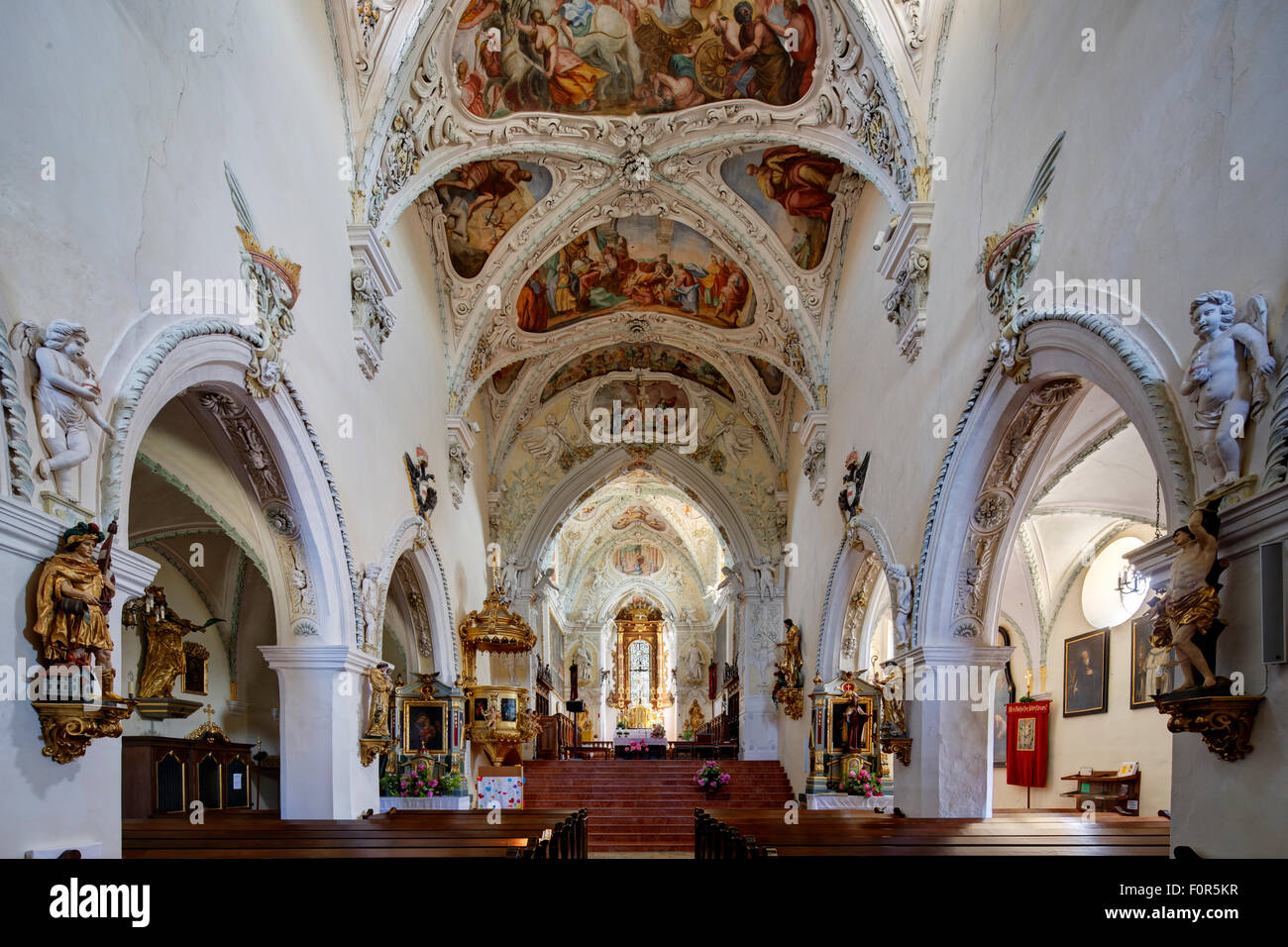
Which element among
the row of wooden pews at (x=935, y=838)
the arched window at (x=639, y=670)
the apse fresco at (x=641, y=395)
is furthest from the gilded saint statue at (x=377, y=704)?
the arched window at (x=639, y=670)

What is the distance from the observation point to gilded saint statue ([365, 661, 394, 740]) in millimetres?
10758

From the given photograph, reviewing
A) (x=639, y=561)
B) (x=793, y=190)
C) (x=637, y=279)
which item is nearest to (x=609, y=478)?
(x=637, y=279)

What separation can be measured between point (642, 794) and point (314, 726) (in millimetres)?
9201

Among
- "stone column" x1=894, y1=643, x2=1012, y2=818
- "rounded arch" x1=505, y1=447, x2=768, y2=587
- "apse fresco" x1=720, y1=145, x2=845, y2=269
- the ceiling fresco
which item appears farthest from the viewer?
"rounded arch" x1=505, y1=447, x2=768, y2=587

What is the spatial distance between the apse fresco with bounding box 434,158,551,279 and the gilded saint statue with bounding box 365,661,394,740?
6.64 metres

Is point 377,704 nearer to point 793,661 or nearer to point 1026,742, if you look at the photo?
point 793,661

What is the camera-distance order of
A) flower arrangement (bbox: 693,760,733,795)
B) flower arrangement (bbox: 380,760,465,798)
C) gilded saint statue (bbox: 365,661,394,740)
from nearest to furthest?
1. gilded saint statue (bbox: 365,661,394,740)
2. flower arrangement (bbox: 380,760,465,798)
3. flower arrangement (bbox: 693,760,733,795)

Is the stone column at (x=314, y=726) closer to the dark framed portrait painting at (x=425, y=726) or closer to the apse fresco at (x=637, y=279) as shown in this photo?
the dark framed portrait painting at (x=425, y=726)

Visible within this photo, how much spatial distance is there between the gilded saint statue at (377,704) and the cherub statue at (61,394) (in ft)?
19.3

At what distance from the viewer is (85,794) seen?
209 inches

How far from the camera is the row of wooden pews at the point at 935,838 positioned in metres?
6.22

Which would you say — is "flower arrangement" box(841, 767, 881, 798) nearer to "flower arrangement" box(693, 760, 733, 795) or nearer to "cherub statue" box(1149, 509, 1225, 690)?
"flower arrangement" box(693, 760, 733, 795)

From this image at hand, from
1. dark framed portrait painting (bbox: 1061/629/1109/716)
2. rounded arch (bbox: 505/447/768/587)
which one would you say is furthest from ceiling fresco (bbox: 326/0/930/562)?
dark framed portrait painting (bbox: 1061/629/1109/716)

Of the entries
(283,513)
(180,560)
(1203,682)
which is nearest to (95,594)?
(283,513)
